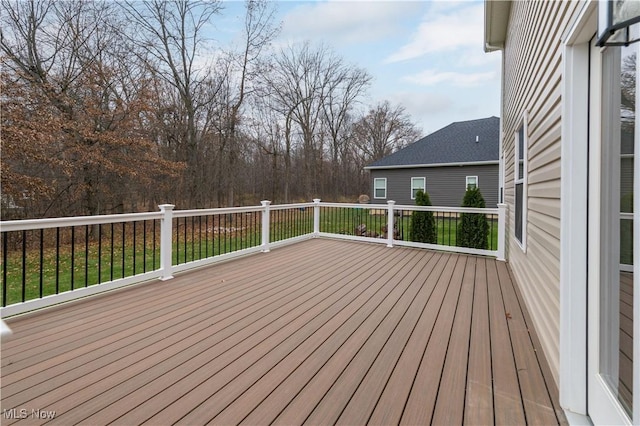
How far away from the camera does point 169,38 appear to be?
1062 centimetres

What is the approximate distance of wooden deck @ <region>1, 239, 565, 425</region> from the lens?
159 cm

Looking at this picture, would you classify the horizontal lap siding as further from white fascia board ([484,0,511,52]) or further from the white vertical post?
white fascia board ([484,0,511,52])

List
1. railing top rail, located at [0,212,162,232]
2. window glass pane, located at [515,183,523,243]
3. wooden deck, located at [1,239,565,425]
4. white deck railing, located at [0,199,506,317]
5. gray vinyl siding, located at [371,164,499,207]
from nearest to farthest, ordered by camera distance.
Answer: wooden deck, located at [1,239,565,425] < railing top rail, located at [0,212,162,232] < white deck railing, located at [0,199,506,317] < window glass pane, located at [515,183,523,243] < gray vinyl siding, located at [371,164,499,207]

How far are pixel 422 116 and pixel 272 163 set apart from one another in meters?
13.4

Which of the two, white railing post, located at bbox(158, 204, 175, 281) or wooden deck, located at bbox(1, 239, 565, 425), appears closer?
wooden deck, located at bbox(1, 239, 565, 425)

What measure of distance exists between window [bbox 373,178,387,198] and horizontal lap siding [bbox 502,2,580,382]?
1207cm

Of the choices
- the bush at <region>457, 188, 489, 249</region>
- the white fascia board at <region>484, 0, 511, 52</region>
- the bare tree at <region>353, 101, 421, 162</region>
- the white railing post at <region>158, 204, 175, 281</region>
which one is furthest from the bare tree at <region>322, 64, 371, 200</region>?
the white railing post at <region>158, 204, 175, 281</region>

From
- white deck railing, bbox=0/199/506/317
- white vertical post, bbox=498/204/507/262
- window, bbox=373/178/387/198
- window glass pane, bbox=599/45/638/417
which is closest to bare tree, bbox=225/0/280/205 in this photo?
white deck railing, bbox=0/199/506/317

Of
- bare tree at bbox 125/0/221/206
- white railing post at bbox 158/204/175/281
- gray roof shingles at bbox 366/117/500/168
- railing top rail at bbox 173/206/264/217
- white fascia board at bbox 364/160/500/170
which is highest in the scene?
bare tree at bbox 125/0/221/206

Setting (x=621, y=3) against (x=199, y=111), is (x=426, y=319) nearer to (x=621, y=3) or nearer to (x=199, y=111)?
(x=621, y=3)

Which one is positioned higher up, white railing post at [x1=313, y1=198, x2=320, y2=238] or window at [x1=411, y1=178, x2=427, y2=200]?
window at [x1=411, y1=178, x2=427, y2=200]

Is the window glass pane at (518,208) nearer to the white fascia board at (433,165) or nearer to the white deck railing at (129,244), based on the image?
the white deck railing at (129,244)

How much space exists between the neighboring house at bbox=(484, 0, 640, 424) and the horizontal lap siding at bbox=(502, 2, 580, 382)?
0.01 m

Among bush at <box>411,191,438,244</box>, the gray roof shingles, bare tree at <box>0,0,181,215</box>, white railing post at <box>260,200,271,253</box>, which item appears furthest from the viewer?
the gray roof shingles
